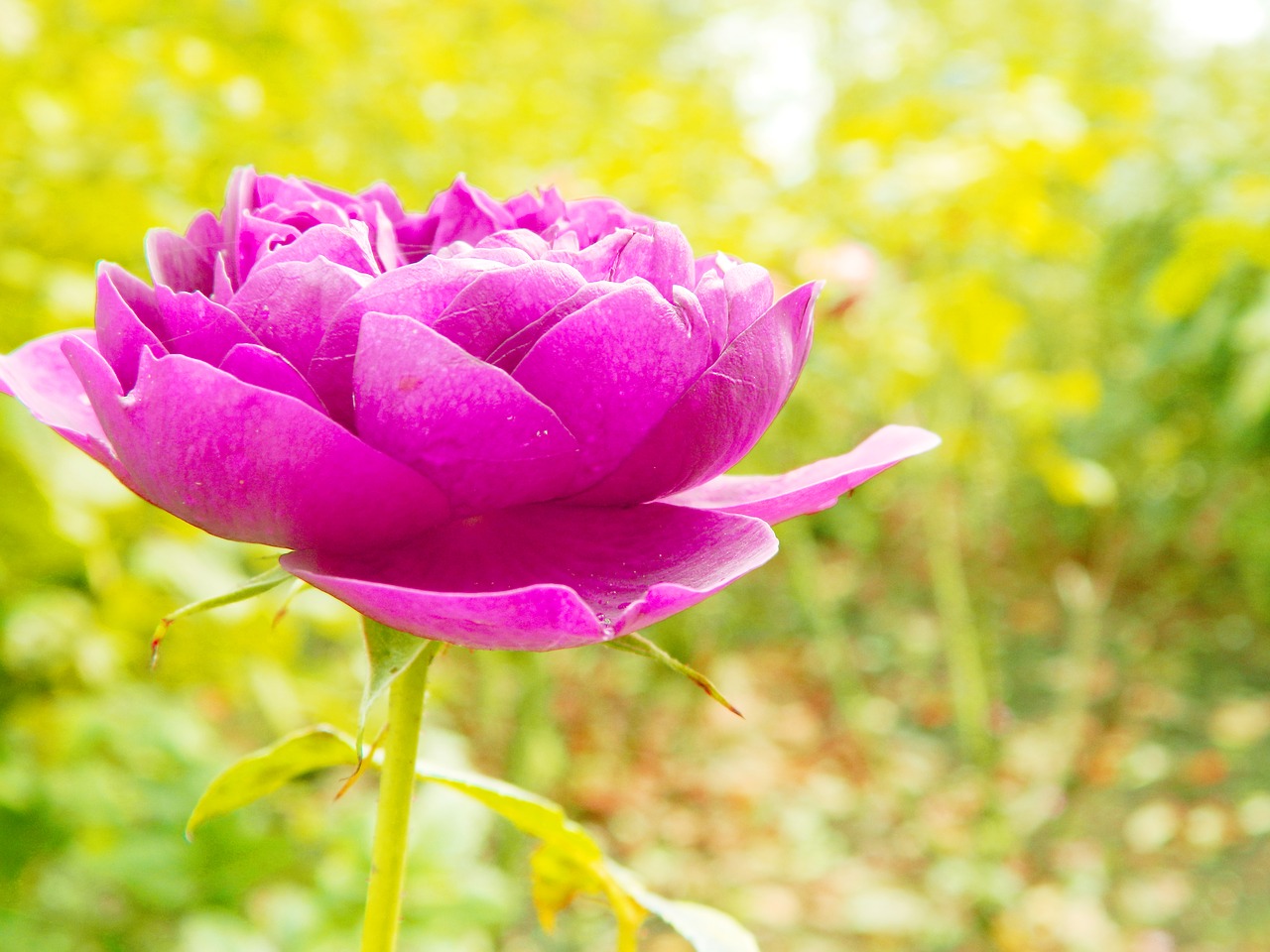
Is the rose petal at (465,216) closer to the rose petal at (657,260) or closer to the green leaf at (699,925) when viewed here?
the rose petal at (657,260)

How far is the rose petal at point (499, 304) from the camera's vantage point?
294 millimetres

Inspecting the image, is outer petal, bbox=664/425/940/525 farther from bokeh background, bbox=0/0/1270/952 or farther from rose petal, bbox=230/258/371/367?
bokeh background, bbox=0/0/1270/952

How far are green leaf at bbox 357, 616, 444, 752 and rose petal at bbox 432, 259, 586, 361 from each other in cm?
8

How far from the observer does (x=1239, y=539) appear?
2.77m

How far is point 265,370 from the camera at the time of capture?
0.28m

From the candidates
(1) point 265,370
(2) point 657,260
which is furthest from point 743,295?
(1) point 265,370

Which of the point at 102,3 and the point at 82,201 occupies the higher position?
the point at 102,3

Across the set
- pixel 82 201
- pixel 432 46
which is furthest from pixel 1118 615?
pixel 82 201

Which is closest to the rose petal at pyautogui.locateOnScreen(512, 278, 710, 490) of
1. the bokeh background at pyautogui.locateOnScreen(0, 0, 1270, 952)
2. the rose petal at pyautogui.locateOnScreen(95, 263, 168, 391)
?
the rose petal at pyautogui.locateOnScreen(95, 263, 168, 391)

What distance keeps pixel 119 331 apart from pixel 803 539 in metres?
2.26

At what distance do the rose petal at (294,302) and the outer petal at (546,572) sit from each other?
2.3 inches

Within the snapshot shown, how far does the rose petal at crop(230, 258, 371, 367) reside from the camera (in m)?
0.30

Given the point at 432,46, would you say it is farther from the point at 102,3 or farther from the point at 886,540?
the point at 886,540

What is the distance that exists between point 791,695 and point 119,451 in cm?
307
